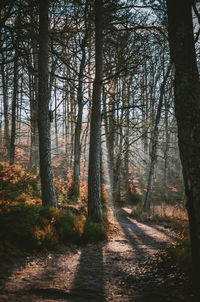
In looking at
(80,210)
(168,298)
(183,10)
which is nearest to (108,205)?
(80,210)

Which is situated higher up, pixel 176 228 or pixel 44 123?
pixel 44 123

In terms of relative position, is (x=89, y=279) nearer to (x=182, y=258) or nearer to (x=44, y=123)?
(x=182, y=258)

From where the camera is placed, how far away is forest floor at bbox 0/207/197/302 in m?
2.58

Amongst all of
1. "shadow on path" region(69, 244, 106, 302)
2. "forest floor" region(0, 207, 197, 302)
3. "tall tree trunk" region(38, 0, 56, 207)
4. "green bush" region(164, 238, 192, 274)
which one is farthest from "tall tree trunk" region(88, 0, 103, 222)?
"green bush" region(164, 238, 192, 274)

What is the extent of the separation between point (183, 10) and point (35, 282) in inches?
177

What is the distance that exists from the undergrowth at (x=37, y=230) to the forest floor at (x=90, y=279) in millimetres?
311

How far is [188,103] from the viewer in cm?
283

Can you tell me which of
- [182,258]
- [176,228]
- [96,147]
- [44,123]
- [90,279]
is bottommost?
[176,228]

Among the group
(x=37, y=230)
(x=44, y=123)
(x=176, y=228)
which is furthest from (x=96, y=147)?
(x=176, y=228)

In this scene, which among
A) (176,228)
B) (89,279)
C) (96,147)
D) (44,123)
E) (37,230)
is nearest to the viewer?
(89,279)

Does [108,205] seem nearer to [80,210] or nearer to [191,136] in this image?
[80,210]

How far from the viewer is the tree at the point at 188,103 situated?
2.74 meters

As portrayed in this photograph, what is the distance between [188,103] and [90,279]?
3133 mm

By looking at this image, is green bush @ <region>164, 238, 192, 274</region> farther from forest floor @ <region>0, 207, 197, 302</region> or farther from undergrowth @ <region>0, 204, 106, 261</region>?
undergrowth @ <region>0, 204, 106, 261</region>
